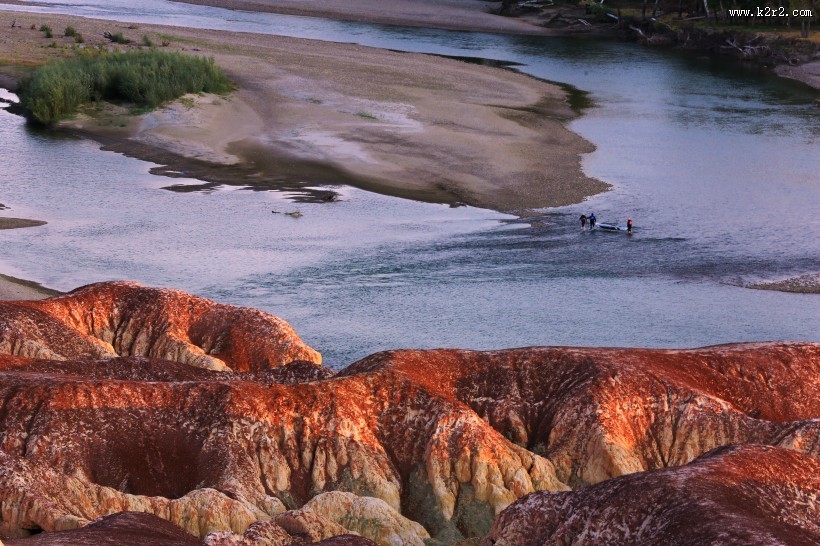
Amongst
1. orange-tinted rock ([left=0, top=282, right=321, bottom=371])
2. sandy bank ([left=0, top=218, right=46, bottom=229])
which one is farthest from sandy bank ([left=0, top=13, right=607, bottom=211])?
orange-tinted rock ([left=0, top=282, right=321, bottom=371])

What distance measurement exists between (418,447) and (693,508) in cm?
583

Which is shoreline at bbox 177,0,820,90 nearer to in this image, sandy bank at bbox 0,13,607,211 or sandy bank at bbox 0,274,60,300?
sandy bank at bbox 0,13,607,211

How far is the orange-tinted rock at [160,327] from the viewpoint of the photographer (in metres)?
23.8

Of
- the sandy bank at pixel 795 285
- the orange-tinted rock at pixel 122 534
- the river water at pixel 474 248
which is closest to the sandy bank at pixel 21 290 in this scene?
the river water at pixel 474 248

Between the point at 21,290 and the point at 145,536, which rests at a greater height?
the point at 145,536

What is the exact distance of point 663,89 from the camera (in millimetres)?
78625

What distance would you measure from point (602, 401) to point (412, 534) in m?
4.20

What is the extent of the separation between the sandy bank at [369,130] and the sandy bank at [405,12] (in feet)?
92.4

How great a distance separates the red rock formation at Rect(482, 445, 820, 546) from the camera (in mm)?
13805

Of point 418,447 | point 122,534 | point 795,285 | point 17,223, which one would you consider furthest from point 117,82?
point 122,534

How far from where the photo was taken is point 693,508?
14.1 meters

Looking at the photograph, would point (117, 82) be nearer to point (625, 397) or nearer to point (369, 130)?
point (369, 130)

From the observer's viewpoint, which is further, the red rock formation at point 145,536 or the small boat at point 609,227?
the small boat at point 609,227

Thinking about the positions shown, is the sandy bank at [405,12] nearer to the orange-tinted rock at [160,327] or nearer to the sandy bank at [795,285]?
the sandy bank at [795,285]
